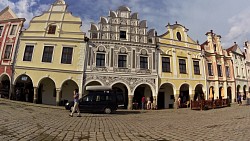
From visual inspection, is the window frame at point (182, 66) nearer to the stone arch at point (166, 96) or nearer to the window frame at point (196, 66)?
the window frame at point (196, 66)

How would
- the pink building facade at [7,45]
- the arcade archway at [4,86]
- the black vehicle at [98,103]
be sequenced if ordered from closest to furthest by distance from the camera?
the black vehicle at [98,103]
the arcade archway at [4,86]
the pink building facade at [7,45]

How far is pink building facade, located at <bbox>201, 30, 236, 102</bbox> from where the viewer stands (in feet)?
90.3

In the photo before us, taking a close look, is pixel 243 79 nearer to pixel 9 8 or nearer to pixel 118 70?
pixel 118 70

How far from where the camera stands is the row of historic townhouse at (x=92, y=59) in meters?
21.2

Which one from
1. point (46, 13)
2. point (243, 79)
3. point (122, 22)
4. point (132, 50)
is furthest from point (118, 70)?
point (243, 79)

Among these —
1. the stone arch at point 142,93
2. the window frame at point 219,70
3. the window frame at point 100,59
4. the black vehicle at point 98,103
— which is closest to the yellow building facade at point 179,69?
the stone arch at point 142,93

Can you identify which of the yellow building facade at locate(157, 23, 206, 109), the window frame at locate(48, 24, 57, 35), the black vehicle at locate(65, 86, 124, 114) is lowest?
the black vehicle at locate(65, 86, 124, 114)

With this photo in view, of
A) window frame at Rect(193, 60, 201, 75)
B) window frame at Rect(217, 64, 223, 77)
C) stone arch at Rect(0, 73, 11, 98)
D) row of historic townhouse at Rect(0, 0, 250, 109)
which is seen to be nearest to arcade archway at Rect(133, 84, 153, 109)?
row of historic townhouse at Rect(0, 0, 250, 109)

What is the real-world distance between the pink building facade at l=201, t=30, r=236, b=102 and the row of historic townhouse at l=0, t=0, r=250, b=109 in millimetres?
2100

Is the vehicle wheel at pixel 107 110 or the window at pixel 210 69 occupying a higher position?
the window at pixel 210 69

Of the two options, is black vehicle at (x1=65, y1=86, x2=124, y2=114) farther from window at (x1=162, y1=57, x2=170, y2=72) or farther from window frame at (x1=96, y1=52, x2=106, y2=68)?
window at (x1=162, y1=57, x2=170, y2=72)

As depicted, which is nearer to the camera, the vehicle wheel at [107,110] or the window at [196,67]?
the vehicle wheel at [107,110]

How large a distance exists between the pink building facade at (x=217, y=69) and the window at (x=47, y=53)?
20311 millimetres

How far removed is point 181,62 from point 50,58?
650 inches
